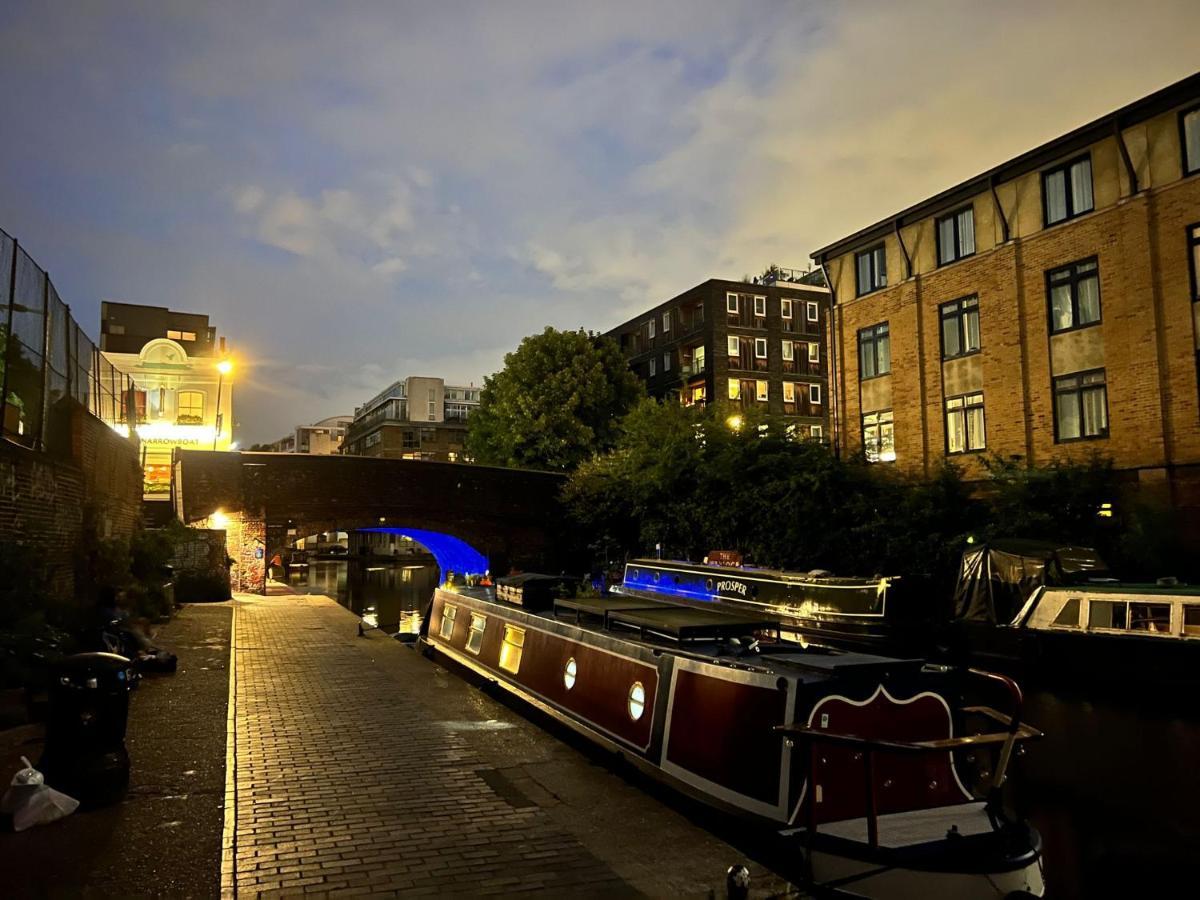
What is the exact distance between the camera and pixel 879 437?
81.7 ft

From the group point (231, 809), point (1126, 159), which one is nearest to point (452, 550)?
point (1126, 159)

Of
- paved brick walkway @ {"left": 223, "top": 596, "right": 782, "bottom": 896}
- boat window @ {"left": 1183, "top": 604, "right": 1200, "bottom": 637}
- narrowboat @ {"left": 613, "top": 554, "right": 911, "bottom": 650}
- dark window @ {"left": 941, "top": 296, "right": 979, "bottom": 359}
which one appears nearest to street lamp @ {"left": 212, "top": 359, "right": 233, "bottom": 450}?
narrowboat @ {"left": 613, "top": 554, "right": 911, "bottom": 650}

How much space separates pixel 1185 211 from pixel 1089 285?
7.98 feet

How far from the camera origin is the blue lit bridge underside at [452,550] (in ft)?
103

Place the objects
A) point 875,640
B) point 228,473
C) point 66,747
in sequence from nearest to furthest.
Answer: point 66,747 < point 875,640 < point 228,473

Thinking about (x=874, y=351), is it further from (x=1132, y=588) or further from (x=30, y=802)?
(x=30, y=802)

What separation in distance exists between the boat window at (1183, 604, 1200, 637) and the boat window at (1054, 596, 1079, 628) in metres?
1.69

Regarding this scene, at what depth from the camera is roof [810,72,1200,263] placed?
693 inches

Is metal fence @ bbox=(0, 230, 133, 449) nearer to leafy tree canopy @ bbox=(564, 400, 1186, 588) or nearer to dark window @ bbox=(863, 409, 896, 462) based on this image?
leafy tree canopy @ bbox=(564, 400, 1186, 588)

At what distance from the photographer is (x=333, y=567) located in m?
65.4

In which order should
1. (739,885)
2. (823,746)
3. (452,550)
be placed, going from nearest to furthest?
(739,885) → (823,746) → (452,550)

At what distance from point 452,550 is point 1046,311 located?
2278 cm

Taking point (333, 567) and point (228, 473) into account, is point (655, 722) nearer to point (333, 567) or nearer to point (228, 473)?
point (228, 473)

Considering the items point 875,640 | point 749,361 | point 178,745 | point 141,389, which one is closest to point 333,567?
point 141,389
